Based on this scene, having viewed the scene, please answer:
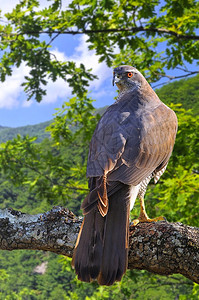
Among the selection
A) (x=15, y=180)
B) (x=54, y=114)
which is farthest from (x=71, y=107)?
(x=15, y=180)

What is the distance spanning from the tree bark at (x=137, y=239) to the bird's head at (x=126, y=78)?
1.33 metres

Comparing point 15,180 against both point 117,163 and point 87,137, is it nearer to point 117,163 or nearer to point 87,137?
point 87,137

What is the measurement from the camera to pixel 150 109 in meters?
2.98

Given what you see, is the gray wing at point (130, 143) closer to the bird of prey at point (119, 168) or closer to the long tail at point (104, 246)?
the bird of prey at point (119, 168)

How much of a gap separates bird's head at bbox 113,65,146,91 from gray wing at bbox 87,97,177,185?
0.86ft

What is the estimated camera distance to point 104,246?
2.07 meters

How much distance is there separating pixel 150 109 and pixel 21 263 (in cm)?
8348

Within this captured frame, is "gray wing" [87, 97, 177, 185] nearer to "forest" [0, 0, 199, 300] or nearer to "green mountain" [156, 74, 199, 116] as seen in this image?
"forest" [0, 0, 199, 300]

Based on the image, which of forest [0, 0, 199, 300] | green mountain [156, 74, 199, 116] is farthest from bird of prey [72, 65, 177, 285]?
green mountain [156, 74, 199, 116]

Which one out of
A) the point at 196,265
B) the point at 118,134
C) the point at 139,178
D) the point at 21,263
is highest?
the point at 118,134

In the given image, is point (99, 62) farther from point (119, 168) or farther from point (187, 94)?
point (187, 94)

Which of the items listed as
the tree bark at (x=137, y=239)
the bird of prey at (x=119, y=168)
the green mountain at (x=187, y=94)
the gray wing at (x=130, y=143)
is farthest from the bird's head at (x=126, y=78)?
the green mountain at (x=187, y=94)

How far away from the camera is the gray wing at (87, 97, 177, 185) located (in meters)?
2.42

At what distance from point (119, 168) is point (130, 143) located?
0.25 metres
